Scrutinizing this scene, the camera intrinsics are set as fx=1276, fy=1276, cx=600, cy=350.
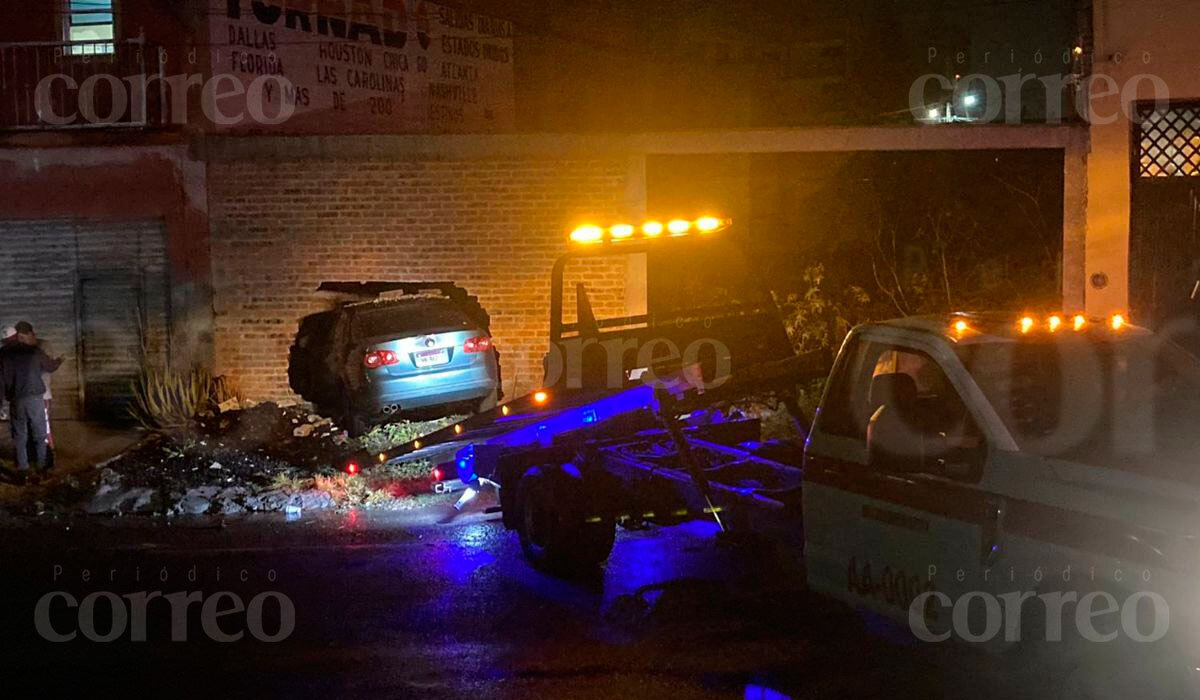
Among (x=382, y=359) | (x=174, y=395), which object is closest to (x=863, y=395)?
(x=382, y=359)

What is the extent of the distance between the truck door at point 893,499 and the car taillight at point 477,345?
23.0ft

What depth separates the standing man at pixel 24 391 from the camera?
12.8 meters

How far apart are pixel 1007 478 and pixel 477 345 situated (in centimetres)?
848

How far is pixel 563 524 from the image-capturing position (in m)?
8.38

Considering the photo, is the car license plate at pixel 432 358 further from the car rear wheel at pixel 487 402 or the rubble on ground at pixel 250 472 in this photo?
the rubble on ground at pixel 250 472

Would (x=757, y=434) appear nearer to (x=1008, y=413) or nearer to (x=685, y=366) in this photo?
(x=685, y=366)

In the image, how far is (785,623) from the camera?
7.29 meters

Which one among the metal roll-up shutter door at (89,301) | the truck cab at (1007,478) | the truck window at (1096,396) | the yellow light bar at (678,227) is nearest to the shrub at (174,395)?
the metal roll-up shutter door at (89,301)

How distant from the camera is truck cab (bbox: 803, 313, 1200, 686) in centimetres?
475

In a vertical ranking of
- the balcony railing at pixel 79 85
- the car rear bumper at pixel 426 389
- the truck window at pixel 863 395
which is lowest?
the car rear bumper at pixel 426 389

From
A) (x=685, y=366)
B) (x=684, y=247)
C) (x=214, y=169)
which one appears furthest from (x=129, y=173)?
(x=685, y=366)

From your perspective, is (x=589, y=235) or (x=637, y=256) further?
(x=637, y=256)

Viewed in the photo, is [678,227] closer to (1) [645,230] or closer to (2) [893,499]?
(1) [645,230]

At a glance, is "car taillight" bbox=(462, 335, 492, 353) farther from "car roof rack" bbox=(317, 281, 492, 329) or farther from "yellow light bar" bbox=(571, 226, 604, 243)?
"yellow light bar" bbox=(571, 226, 604, 243)
